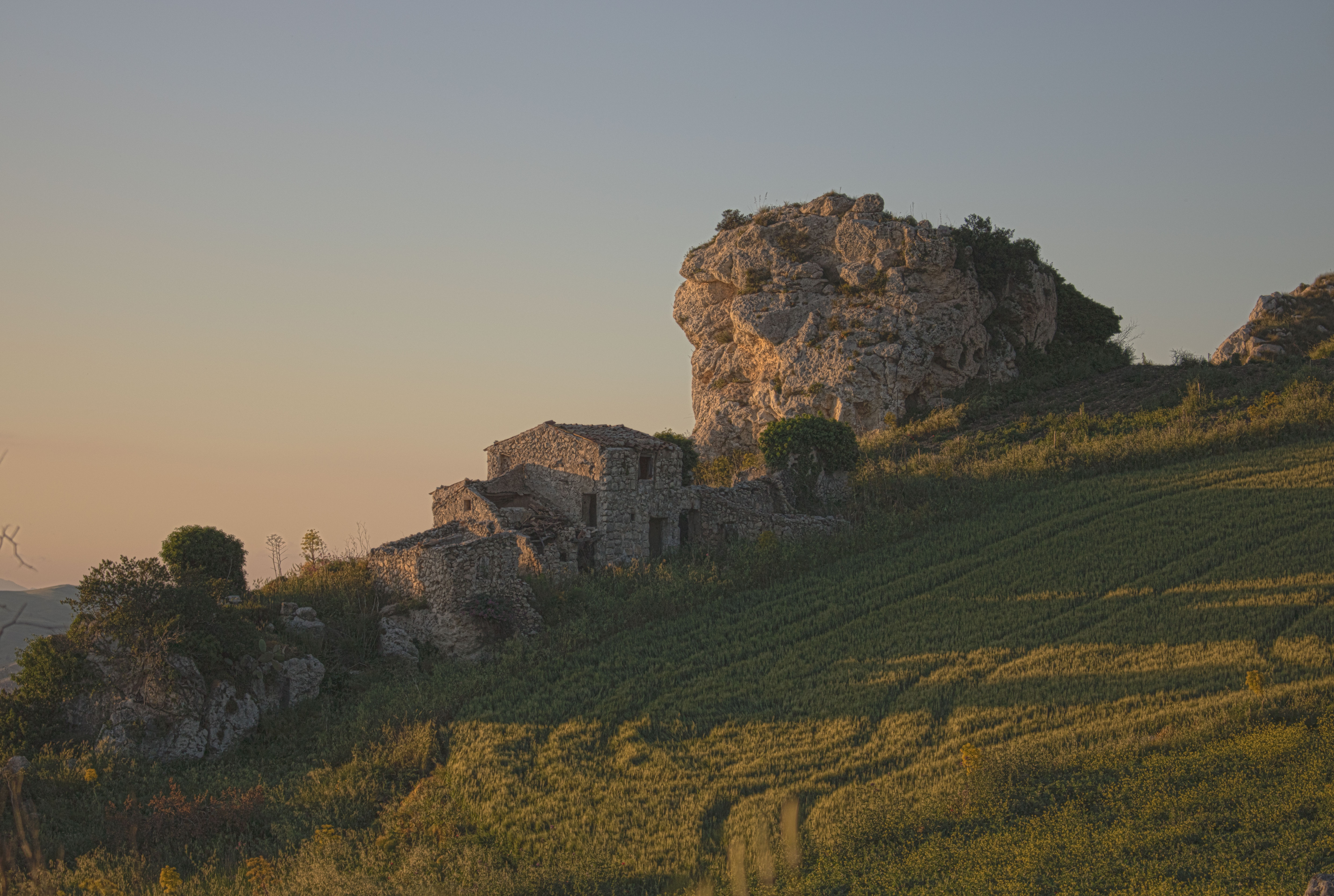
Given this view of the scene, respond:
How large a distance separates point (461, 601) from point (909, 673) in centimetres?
1116

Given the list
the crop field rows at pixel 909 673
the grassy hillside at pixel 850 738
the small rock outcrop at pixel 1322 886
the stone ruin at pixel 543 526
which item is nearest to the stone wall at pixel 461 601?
the stone ruin at pixel 543 526

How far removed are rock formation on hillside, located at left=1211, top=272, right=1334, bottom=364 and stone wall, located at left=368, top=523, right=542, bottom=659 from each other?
32.0 meters

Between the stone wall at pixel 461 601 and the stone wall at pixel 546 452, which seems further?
the stone wall at pixel 546 452

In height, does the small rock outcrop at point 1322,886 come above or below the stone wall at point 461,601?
below

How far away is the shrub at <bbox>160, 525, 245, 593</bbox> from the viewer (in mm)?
27562

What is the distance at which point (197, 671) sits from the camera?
2080cm

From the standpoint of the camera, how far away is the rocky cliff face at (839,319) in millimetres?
A: 44375

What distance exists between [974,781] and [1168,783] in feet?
7.78

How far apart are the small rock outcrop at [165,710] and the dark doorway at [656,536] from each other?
13.2 m

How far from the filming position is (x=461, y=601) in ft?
79.6

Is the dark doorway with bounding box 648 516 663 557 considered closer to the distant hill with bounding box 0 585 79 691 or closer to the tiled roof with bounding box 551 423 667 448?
the tiled roof with bounding box 551 423 667 448

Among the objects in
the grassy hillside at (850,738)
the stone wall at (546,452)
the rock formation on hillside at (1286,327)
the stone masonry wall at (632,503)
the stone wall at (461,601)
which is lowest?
the grassy hillside at (850,738)

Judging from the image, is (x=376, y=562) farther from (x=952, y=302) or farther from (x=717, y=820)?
(x=952, y=302)

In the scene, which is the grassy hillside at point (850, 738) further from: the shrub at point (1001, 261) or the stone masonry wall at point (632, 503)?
the shrub at point (1001, 261)
